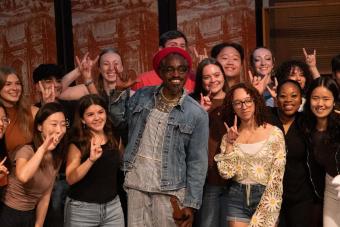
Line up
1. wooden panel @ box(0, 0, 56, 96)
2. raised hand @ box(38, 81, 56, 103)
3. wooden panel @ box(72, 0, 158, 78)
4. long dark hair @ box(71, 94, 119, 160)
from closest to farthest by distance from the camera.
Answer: long dark hair @ box(71, 94, 119, 160), raised hand @ box(38, 81, 56, 103), wooden panel @ box(72, 0, 158, 78), wooden panel @ box(0, 0, 56, 96)

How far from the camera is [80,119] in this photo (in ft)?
19.2

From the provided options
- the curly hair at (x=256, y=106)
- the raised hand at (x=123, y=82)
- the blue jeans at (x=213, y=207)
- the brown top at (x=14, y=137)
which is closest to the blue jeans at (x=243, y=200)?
the blue jeans at (x=213, y=207)

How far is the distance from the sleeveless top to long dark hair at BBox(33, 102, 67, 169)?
0.26 m

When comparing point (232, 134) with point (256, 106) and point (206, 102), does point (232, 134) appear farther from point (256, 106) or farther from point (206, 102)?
point (206, 102)

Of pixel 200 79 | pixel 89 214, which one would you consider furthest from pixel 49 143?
pixel 200 79

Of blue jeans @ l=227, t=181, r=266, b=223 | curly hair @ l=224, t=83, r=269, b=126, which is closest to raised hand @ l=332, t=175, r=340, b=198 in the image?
blue jeans @ l=227, t=181, r=266, b=223

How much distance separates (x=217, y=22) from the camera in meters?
8.41

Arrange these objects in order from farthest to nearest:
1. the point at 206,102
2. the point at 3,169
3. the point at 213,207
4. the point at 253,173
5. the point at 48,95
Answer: the point at 48,95, the point at 206,102, the point at 213,207, the point at 253,173, the point at 3,169

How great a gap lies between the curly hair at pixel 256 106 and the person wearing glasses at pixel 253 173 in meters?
0.08

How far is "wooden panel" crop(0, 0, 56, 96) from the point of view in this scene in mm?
8695

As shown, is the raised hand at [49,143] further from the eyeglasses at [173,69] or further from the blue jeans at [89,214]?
the eyeglasses at [173,69]

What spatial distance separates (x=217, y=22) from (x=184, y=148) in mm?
3089

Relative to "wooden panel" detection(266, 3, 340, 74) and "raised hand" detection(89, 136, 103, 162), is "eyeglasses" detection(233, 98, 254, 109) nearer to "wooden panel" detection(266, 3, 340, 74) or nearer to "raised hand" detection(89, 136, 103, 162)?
"raised hand" detection(89, 136, 103, 162)

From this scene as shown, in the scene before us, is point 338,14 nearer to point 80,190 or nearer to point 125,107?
point 125,107
